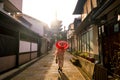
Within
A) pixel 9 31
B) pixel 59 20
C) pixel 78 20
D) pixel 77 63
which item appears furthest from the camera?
pixel 59 20

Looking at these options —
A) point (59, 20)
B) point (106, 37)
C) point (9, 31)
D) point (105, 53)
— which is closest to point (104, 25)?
point (106, 37)

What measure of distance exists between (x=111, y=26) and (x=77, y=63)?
7739 mm

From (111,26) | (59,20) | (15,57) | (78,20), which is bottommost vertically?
(15,57)

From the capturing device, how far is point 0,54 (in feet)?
35.7

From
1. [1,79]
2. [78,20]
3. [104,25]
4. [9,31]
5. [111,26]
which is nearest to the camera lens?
[1,79]

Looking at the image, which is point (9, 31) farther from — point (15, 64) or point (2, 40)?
point (15, 64)

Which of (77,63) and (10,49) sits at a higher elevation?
(10,49)

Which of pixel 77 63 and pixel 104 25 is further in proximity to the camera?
pixel 77 63

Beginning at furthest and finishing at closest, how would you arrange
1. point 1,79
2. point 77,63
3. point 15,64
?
point 77,63
point 15,64
point 1,79

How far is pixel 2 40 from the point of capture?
11.3 meters

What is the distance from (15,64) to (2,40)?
3.24 m

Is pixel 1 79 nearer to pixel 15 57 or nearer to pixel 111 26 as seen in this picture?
pixel 15 57

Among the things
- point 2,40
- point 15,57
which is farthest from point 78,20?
point 2,40

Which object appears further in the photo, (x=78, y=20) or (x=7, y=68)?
(x=78, y=20)
